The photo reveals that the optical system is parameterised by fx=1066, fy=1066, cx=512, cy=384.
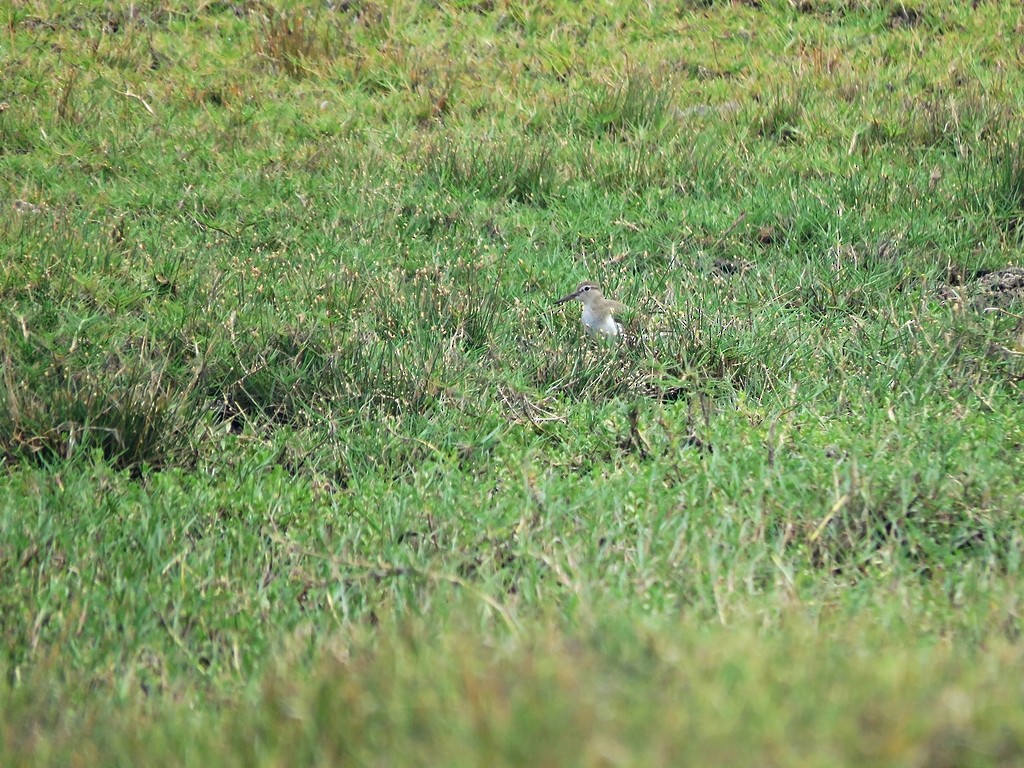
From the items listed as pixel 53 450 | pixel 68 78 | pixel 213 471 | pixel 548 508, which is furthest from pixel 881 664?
pixel 68 78

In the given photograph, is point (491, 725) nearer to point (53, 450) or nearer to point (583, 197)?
point (53, 450)

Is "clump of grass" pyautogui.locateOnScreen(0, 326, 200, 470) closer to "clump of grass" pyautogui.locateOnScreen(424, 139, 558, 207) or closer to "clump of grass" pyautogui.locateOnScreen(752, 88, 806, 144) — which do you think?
"clump of grass" pyautogui.locateOnScreen(424, 139, 558, 207)

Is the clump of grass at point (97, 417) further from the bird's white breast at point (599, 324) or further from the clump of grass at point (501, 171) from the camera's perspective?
the clump of grass at point (501, 171)

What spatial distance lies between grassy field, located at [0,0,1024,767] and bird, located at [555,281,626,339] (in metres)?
0.11

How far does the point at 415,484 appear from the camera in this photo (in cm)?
409

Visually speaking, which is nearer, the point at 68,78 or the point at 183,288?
the point at 183,288

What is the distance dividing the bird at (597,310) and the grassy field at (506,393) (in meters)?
0.11

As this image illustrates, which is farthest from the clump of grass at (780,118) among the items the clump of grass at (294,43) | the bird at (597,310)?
the clump of grass at (294,43)

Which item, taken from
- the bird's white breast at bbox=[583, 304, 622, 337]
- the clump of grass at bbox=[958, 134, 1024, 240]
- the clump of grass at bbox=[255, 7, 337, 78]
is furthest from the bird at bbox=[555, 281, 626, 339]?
the clump of grass at bbox=[255, 7, 337, 78]

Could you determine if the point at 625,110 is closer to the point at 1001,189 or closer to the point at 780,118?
the point at 780,118

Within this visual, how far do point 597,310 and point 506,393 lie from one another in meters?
0.99

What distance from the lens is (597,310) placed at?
5.71 m

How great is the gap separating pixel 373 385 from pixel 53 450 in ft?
4.55

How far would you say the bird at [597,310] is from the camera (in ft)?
18.1
